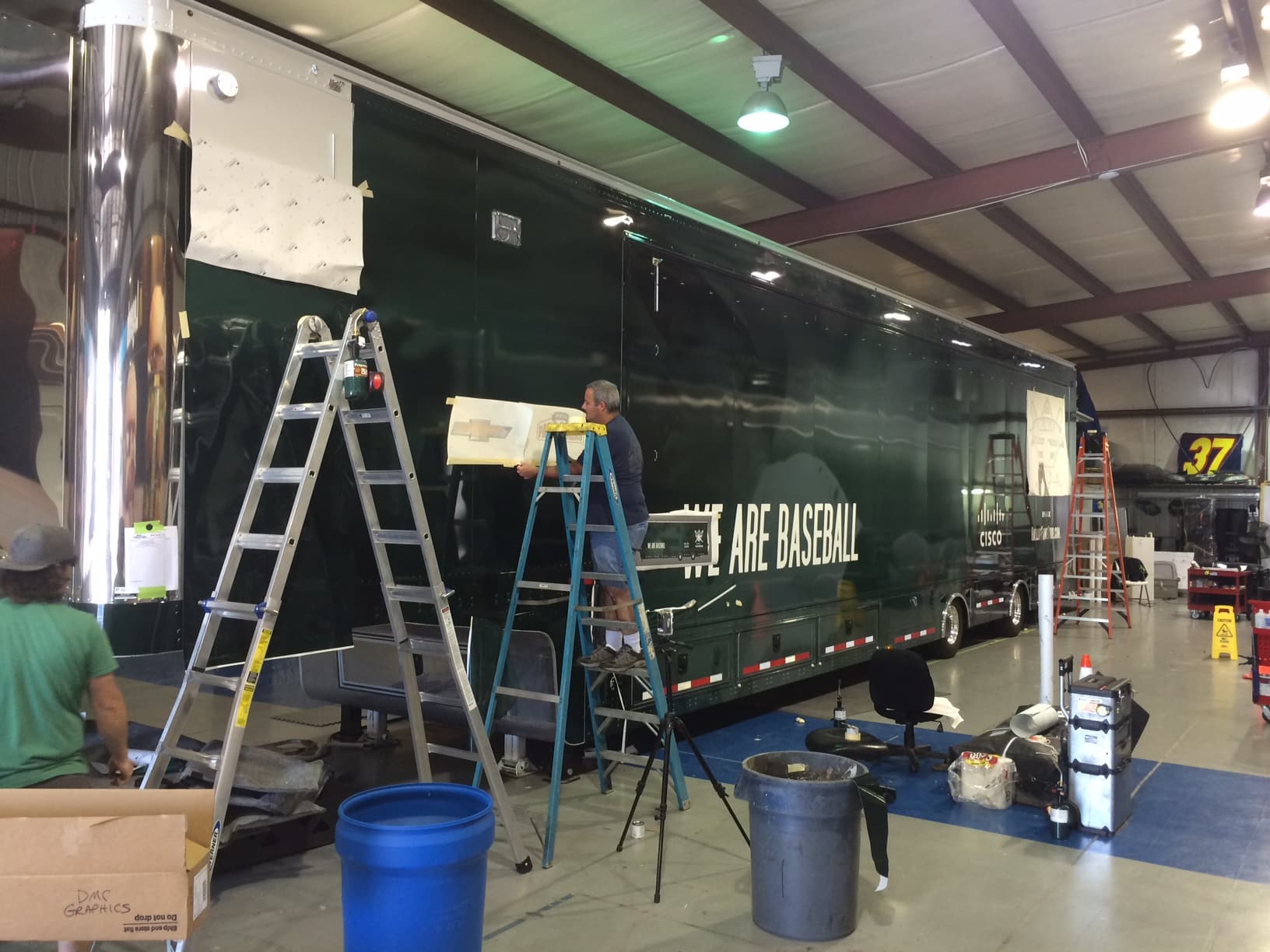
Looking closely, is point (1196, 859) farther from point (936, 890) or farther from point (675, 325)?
point (675, 325)

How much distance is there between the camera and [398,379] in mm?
4023

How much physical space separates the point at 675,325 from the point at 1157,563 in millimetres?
15545

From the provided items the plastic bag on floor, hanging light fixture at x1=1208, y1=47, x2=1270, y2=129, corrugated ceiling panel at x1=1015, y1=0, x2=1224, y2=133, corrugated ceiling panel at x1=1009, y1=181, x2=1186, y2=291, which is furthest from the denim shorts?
corrugated ceiling panel at x1=1009, y1=181, x2=1186, y2=291

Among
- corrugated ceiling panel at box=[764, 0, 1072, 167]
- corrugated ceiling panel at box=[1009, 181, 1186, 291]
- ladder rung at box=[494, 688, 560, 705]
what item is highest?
corrugated ceiling panel at box=[1009, 181, 1186, 291]

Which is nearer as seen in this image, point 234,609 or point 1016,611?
point 234,609

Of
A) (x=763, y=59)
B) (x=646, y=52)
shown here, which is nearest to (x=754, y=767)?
(x=763, y=59)

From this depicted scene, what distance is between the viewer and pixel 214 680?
3.29 m

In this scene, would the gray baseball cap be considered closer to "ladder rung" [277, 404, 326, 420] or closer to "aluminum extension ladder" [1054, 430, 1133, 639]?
"ladder rung" [277, 404, 326, 420]

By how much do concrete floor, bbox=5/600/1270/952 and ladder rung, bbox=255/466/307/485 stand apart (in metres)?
1.52

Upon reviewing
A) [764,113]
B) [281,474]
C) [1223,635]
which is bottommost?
[1223,635]

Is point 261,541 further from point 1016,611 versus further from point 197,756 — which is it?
point 1016,611

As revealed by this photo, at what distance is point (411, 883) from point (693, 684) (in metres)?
3.01

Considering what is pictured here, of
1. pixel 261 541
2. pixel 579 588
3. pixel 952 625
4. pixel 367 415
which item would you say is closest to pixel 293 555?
pixel 261 541

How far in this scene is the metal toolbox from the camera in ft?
14.9
